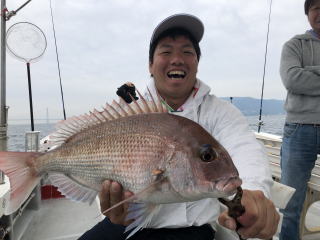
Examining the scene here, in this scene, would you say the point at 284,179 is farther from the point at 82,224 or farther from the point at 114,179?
the point at 82,224

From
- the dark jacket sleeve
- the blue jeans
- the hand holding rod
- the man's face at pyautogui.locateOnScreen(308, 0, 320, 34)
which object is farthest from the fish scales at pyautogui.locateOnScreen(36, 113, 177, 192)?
the man's face at pyautogui.locateOnScreen(308, 0, 320, 34)

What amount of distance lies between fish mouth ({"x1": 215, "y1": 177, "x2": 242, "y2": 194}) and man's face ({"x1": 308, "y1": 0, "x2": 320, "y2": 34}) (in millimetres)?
2104

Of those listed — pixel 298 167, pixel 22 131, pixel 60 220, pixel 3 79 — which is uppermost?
pixel 3 79

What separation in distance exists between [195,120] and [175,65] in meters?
0.38

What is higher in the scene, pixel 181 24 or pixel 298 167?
pixel 181 24

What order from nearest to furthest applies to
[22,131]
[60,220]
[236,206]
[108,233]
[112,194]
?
[236,206] → [112,194] → [108,233] → [60,220] → [22,131]

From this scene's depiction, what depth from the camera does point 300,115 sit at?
246cm

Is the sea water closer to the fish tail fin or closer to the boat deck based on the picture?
the fish tail fin

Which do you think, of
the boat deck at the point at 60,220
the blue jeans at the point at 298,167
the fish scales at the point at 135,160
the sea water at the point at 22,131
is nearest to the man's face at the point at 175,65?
the fish scales at the point at 135,160

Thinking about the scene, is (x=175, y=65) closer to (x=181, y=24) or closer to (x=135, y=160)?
(x=181, y=24)

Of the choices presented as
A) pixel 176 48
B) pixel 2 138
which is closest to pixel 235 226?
pixel 176 48

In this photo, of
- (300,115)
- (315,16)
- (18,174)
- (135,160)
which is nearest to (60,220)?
(18,174)

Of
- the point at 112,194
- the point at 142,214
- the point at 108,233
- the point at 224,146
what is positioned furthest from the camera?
the point at 108,233

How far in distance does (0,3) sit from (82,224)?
2448mm
